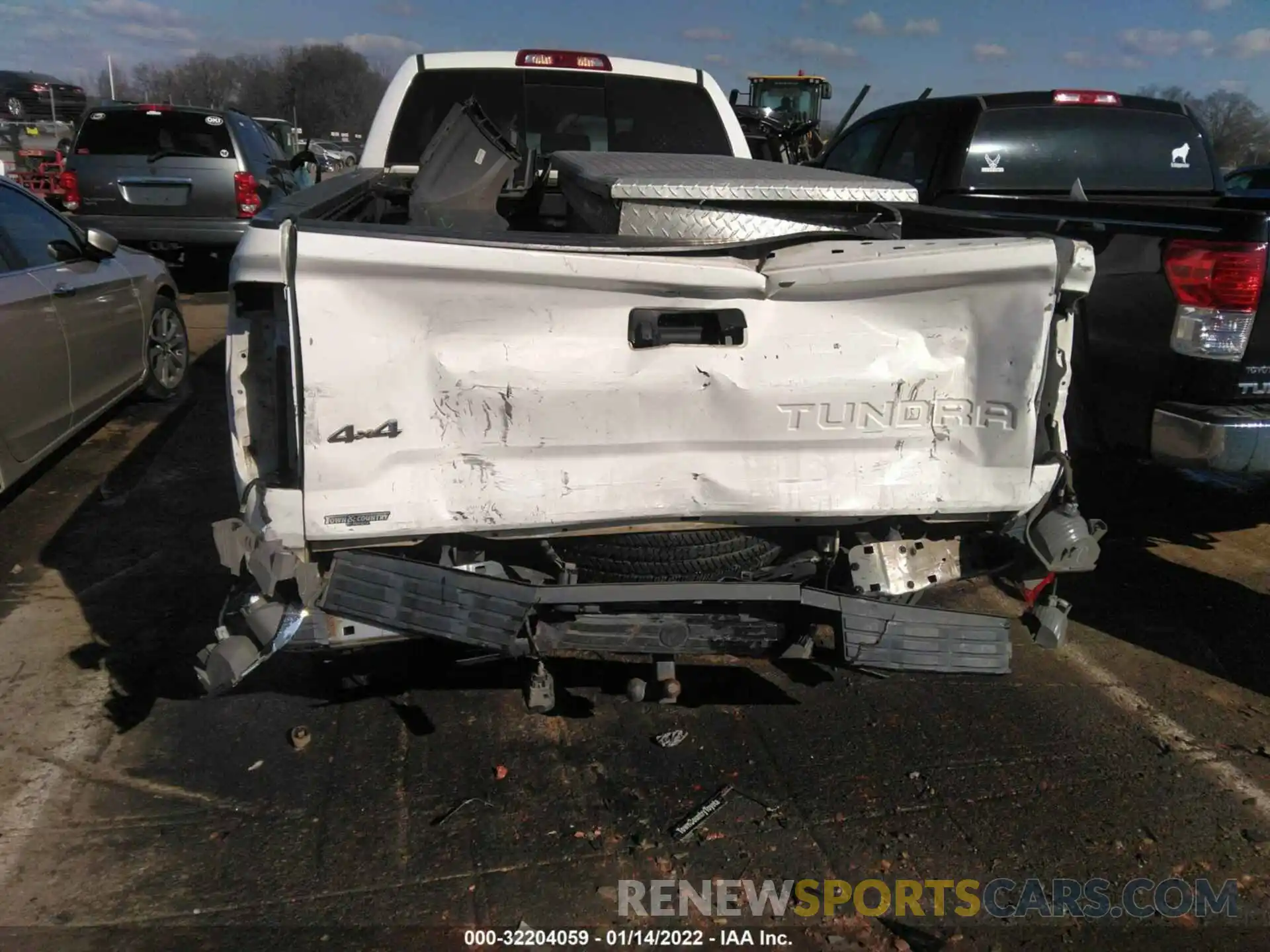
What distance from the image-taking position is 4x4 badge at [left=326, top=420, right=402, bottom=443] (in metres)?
2.46

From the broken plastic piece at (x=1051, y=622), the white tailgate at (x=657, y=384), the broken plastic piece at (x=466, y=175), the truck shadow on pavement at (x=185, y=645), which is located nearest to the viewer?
the white tailgate at (x=657, y=384)

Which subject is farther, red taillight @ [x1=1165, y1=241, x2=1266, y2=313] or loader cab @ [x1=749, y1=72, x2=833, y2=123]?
loader cab @ [x1=749, y1=72, x2=833, y2=123]

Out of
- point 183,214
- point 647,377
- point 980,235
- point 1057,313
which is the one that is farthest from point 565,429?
point 183,214

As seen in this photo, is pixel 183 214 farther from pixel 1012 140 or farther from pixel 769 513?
pixel 769 513

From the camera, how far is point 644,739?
10.8ft

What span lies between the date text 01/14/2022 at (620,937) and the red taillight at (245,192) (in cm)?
1002

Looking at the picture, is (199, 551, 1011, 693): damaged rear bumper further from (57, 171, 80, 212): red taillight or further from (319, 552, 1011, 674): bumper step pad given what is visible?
(57, 171, 80, 212): red taillight

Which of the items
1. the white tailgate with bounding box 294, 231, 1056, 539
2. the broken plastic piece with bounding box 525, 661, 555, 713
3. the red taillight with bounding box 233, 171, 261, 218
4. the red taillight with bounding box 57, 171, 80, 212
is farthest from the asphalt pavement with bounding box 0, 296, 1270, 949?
the red taillight with bounding box 57, 171, 80, 212

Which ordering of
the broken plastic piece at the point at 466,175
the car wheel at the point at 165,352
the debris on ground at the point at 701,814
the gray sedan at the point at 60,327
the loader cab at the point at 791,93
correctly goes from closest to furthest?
the debris on ground at the point at 701,814 → the broken plastic piece at the point at 466,175 → the gray sedan at the point at 60,327 → the car wheel at the point at 165,352 → the loader cab at the point at 791,93

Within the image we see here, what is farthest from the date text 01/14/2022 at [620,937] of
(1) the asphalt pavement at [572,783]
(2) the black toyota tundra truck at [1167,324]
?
(2) the black toyota tundra truck at [1167,324]

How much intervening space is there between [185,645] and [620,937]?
226cm

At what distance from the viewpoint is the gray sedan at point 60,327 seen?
15.0 ft

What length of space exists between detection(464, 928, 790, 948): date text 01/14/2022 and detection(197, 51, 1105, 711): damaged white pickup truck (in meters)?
0.73

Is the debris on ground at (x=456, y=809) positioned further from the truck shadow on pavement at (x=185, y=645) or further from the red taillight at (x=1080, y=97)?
the red taillight at (x=1080, y=97)
